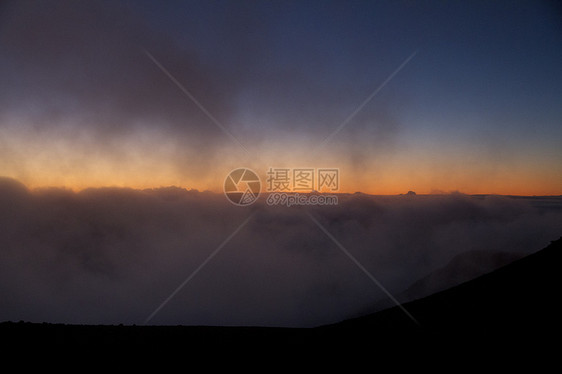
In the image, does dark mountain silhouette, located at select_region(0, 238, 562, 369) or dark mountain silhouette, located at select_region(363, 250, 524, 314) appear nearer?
dark mountain silhouette, located at select_region(0, 238, 562, 369)

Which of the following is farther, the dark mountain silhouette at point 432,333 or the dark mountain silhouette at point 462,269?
the dark mountain silhouette at point 462,269

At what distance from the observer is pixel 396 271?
166 metres

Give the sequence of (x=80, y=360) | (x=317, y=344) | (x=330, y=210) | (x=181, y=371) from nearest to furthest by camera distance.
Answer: (x=181, y=371)
(x=80, y=360)
(x=317, y=344)
(x=330, y=210)

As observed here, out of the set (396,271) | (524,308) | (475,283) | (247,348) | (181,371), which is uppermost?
(396,271)

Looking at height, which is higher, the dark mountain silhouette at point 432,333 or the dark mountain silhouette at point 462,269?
the dark mountain silhouette at point 462,269

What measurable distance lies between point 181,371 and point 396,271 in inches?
7156

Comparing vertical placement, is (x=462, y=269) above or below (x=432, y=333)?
above

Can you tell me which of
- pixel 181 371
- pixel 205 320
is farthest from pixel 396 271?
pixel 181 371

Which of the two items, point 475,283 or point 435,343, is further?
point 475,283

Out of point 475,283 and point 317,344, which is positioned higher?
point 475,283

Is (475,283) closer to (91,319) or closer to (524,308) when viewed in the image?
(524,308)

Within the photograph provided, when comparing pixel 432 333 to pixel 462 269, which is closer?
pixel 432 333

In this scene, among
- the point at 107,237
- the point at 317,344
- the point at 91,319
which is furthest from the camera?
the point at 107,237

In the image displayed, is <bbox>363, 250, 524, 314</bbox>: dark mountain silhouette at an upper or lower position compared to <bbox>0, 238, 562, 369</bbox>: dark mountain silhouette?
upper
